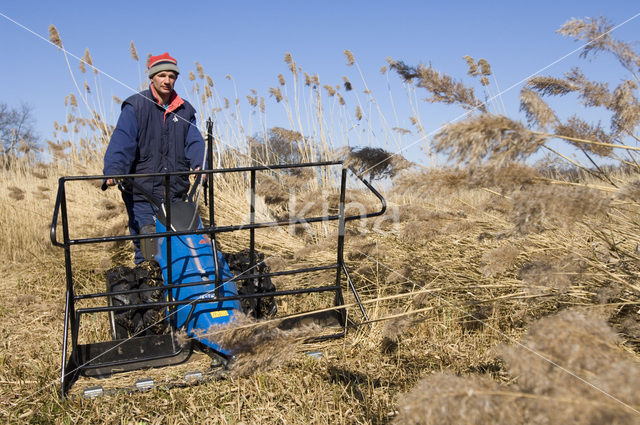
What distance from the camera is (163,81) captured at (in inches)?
187

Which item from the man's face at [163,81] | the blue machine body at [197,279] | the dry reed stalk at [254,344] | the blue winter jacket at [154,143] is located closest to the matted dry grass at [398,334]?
the dry reed stalk at [254,344]

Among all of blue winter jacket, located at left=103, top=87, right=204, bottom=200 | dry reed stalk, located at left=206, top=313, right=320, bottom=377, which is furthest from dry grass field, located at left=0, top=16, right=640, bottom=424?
blue winter jacket, located at left=103, top=87, right=204, bottom=200

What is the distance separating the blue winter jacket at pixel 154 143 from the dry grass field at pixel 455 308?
0.83 m

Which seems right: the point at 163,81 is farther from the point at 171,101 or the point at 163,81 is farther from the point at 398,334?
the point at 398,334

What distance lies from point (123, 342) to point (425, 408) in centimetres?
259

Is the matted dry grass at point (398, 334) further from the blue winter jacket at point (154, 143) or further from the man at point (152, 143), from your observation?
the blue winter jacket at point (154, 143)

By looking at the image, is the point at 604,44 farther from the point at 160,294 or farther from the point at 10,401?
the point at 10,401

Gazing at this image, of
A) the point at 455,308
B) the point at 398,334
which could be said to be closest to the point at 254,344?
the point at 398,334

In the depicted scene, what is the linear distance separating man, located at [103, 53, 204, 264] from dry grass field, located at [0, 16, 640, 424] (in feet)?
2.75

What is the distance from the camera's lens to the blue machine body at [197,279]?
352 cm

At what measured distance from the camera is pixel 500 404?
1.21 metres

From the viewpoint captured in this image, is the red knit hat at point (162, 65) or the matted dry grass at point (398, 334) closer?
the matted dry grass at point (398, 334)

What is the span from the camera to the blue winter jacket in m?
4.65

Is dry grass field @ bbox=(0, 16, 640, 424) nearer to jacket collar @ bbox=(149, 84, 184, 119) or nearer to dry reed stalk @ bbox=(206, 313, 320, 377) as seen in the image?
dry reed stalk @ bbox=(206, 313, 320, 377)
